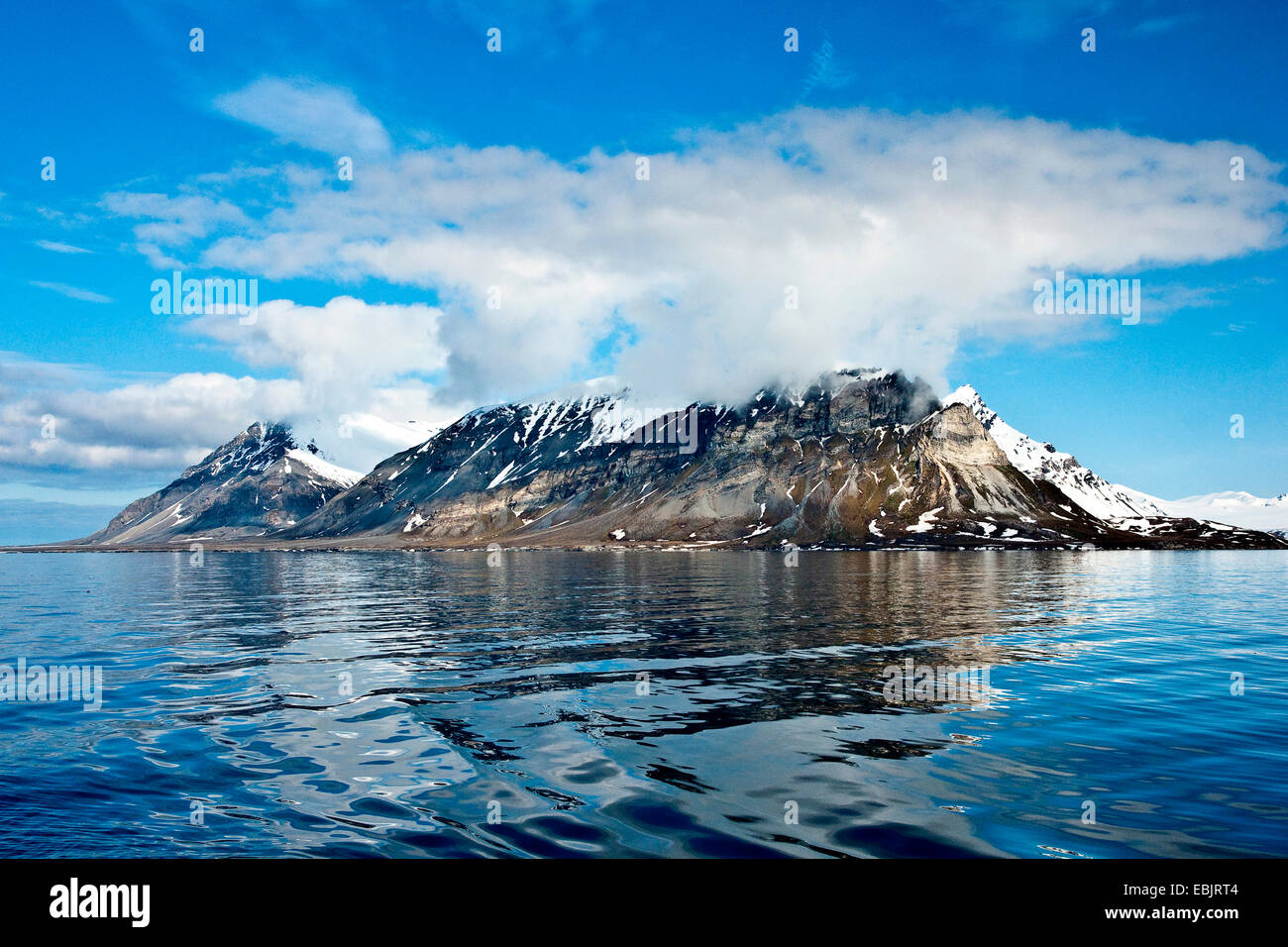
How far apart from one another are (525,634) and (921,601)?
4681 cm

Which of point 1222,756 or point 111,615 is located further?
point 111,615

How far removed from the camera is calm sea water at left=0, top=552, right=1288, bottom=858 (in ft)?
57.0

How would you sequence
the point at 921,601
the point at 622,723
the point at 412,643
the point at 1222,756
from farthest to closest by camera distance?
the point at 921,601 → the point at 412,643 → the point at 622,723 → the point at 1222,756

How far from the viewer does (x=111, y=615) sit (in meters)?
73.4

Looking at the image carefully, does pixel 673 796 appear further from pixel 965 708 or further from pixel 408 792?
pixel 965 708

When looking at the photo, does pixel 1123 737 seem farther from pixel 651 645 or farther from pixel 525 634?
pixel 525 634

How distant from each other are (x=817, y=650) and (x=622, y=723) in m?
21.3

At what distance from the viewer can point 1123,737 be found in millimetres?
26141

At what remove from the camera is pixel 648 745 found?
25.2m

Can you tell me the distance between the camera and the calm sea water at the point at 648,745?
17359mm
